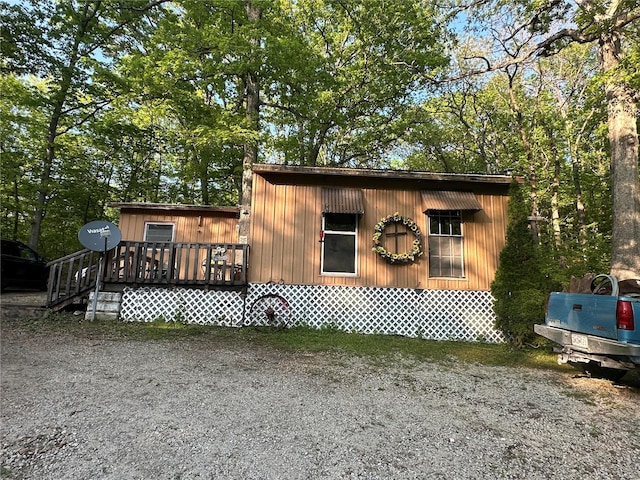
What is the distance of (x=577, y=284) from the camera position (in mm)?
4965

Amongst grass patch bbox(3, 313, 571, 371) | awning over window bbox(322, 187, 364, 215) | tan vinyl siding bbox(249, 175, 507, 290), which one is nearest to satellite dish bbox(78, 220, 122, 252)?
grass patch bbox(3, 313, 571, 371)

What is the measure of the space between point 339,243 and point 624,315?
504 cm

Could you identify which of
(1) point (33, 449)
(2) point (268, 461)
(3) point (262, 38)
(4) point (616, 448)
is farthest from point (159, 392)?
(3) point (262, 38)

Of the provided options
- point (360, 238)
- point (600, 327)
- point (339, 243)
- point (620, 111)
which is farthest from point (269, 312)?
point (620, 111)

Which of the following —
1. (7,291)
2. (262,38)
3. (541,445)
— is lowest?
(541,445)

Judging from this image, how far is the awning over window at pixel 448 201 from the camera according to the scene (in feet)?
24.6

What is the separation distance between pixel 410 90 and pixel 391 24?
8.73 ft

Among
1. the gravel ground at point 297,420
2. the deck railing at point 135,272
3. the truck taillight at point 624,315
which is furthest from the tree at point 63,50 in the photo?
the truck taillight at point 624,315

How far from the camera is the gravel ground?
2.24 m

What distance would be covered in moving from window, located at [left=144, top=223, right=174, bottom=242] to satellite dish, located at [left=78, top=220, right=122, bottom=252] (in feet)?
12.9

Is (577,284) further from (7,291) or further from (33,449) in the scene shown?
(7,291)

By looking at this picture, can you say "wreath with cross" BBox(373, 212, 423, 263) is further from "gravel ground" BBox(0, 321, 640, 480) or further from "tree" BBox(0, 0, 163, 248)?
"tree" BBox(0, 0, 163, 248)

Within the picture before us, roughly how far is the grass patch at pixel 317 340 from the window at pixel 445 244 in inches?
63.6

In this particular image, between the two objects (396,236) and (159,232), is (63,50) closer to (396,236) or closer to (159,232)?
(159,232)
